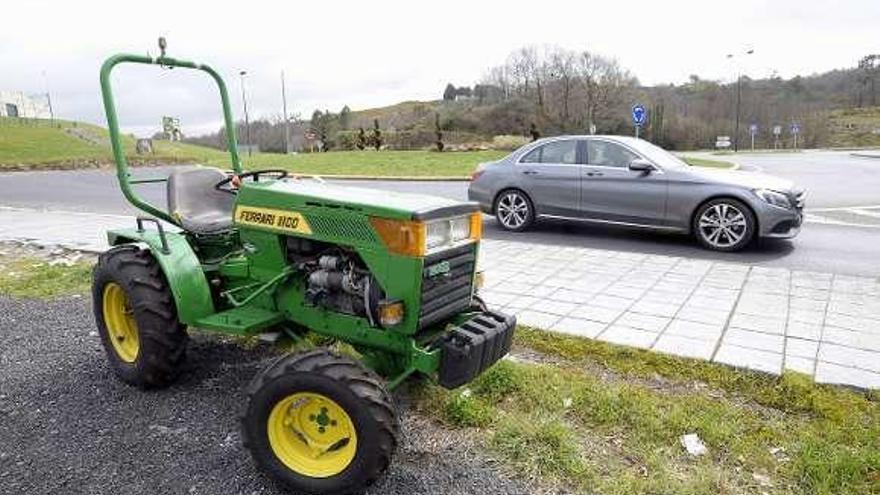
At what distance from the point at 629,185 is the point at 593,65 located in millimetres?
54856

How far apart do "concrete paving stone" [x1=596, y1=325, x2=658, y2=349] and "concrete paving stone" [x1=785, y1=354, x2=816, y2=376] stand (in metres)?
0.85

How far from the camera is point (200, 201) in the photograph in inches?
163

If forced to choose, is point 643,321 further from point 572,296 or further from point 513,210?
point 513,210

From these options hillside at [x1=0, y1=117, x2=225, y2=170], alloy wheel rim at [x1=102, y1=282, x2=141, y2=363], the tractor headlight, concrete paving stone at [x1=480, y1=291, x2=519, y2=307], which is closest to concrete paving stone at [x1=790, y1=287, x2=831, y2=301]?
concrete paving stone at [x1=480, y1=291, x2=519, y2=307]

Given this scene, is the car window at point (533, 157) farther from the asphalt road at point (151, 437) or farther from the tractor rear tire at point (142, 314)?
the tractor rear tire at point (142, 314)

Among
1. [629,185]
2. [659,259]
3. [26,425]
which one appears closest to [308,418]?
[26,425]

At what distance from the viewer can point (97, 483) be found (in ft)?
9.59

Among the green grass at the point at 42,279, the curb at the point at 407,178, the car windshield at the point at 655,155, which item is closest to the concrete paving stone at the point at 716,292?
the car windshield at the point at 655,155

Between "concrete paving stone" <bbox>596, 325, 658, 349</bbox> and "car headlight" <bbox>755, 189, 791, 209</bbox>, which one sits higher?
"car headlight" <bbox>755, 189, 791, 209</bbox>

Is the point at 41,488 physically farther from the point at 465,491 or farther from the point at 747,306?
the point at 747,306

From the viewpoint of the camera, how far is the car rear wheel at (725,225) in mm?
7867

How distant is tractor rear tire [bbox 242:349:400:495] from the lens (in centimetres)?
264

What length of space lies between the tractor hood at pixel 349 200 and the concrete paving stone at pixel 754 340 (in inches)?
93.2

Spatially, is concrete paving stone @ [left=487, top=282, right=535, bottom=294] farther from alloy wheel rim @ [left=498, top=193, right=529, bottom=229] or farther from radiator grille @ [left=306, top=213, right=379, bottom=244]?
alloy wheel rim @ [left=498, top=193, right=529, bottom=229]
